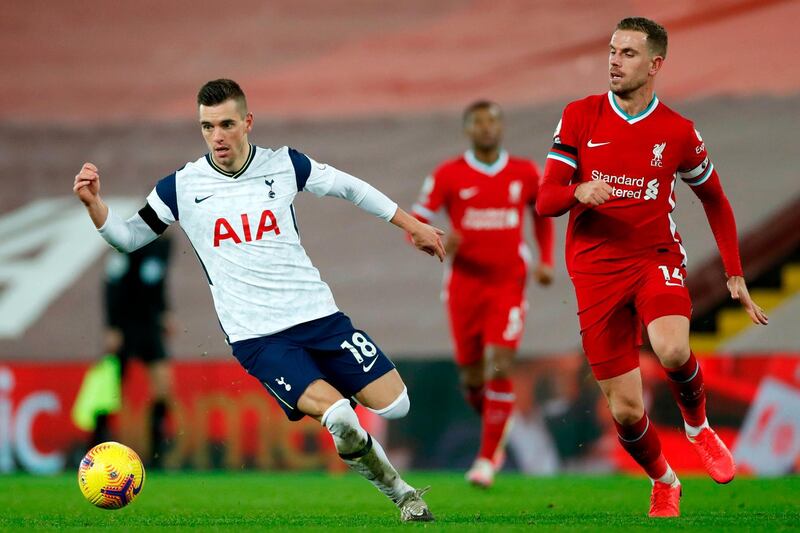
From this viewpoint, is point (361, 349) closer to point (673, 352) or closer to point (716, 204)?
point (673, 352)

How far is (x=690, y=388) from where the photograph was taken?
6777 mm

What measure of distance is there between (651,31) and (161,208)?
106 inches

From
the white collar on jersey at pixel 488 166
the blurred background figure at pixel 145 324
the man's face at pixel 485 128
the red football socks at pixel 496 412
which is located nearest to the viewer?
the red football socks at pixel 496 412

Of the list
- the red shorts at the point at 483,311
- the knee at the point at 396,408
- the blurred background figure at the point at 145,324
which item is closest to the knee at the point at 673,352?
the knee at the point at 396,408

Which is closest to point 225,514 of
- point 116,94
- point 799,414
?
point 799,414

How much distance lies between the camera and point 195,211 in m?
6.59

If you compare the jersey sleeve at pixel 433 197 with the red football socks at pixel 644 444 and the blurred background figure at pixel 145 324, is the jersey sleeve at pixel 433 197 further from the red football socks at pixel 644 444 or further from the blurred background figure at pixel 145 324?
the red football socks at pixel 644 444

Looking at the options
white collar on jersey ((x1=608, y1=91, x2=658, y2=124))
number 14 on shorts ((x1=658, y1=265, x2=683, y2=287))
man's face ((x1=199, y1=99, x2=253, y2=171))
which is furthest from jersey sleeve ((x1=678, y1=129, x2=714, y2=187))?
man's face ((x1=199, y1=99, x2=253, y2=171))

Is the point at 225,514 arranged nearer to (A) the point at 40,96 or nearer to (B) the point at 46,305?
(B) the point at 46,305

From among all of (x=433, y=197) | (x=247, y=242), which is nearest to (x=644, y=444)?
(x=247, y=242)

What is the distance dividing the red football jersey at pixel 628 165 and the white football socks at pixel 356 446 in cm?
152

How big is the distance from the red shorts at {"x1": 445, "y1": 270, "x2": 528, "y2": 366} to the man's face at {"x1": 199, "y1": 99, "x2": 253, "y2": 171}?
365cm

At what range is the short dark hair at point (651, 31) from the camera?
6.79m

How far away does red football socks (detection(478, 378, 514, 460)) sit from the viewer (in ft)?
32.0
